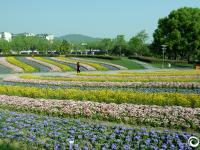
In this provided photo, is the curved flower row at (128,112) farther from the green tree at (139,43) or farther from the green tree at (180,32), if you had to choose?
the green tree at (139,43)

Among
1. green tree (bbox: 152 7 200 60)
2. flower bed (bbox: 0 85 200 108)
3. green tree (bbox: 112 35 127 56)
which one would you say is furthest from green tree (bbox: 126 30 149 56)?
flower bed (bbox: 0 85 200 108)

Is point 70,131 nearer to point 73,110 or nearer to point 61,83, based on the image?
point 73,110

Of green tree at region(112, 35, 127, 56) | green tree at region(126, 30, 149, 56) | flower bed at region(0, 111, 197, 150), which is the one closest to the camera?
flower bed at region(0, 111, 197, 150)

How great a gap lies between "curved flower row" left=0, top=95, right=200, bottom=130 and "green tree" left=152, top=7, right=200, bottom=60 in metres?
53.6

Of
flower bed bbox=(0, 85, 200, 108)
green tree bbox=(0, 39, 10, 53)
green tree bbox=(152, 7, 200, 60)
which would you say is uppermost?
green tree bbox=(152, 7, 200, 60)

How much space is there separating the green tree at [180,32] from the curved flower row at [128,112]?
5358 centimetres

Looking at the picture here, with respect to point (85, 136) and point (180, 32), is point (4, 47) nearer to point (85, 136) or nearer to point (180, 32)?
point (180, 32)

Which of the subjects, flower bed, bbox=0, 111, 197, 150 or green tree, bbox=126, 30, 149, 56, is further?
green tree, bbox=126, 30, 149, 56

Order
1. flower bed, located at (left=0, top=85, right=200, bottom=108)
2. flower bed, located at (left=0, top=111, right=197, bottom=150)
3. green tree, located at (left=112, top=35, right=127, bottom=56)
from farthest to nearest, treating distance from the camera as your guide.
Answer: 1. green tree, located at (left=112, top=35, right=127, bottom=56)
2. flower bed, located at (left=0, top=85, right=200, bottom=108)
3. flower bed, located at (left=0, top=111, right=197, bottom=150)

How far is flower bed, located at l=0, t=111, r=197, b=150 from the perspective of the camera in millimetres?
9164

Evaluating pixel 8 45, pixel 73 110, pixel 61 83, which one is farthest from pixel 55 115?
pixel 8 45

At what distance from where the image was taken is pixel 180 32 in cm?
6844

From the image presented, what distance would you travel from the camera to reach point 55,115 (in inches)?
564

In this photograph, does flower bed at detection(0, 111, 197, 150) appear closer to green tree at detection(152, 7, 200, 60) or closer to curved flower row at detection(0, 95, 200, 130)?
curved flower row at detection(0, 95, 200, 130)
